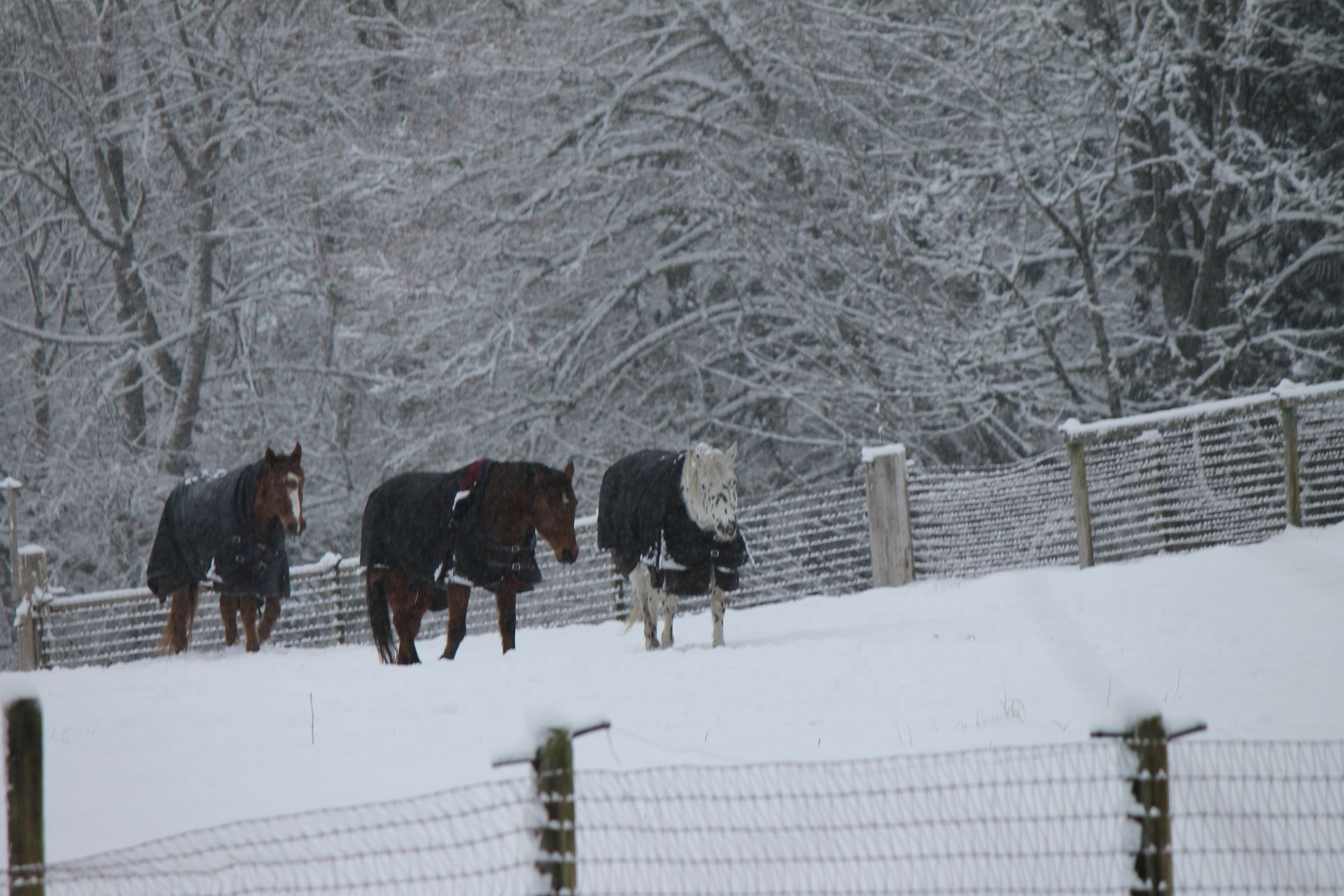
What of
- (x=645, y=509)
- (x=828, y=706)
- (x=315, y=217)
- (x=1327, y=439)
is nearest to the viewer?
(x=828, y=706)

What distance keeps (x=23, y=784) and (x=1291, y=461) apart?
11.3 meters

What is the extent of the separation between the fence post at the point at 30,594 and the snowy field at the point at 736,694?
580cm

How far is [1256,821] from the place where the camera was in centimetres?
532

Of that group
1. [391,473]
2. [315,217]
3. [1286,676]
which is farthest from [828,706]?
[315,217]

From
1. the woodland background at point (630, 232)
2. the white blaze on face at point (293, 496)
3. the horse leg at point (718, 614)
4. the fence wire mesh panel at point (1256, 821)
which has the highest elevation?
the woodland background at point (630, 232)

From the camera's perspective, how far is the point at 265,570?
13656 mm

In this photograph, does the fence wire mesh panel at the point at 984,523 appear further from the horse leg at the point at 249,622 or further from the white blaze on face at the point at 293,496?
the horse leg at the point at 249,622

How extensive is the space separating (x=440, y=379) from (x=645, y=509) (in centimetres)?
875

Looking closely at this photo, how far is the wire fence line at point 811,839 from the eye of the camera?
4578 millimetres

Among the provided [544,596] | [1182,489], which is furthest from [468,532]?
[544,596]

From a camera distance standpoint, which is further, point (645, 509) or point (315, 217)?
point (315, 217)

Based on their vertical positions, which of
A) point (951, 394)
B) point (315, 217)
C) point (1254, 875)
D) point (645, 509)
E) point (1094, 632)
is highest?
point (315, 217)

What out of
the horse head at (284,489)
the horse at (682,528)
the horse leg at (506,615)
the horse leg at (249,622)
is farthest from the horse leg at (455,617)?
the horse leg at (249,622)

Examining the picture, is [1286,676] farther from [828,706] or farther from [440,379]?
[440,379]
